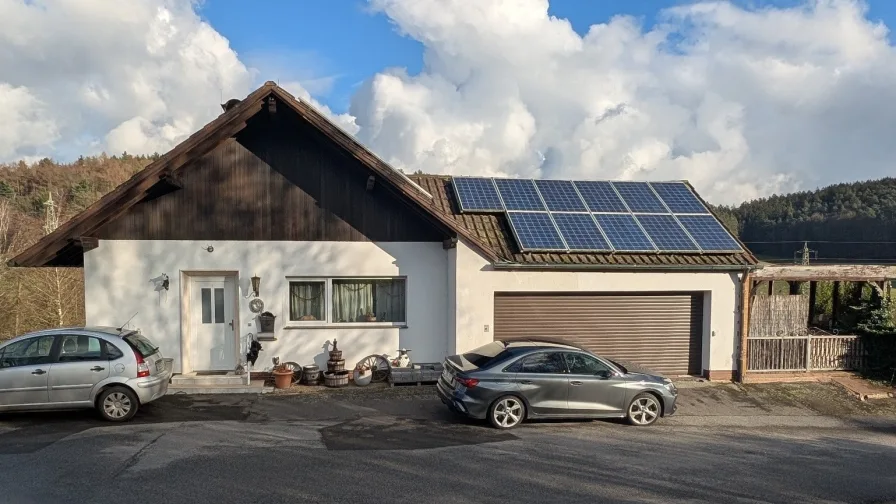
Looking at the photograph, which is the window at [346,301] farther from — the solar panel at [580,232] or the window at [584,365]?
the window at [584,365]

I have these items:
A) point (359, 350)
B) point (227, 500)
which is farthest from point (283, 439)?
point (359, 350)

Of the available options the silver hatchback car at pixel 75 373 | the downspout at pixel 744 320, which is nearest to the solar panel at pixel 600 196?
the downspout at pixel 744 320

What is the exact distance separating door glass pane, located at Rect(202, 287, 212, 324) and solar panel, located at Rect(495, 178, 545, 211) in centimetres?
717

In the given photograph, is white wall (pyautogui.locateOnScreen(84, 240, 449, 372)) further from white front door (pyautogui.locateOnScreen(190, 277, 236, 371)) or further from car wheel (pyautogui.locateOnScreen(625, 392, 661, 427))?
car wheel (pyautogui.locateOnScreen(625, 392, 661, 427))

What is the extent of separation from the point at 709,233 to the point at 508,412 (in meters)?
7.69

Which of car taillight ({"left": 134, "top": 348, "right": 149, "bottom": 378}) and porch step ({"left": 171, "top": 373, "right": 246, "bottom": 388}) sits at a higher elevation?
car taillight ({"left": 134, "top": 348, "right": 149, "bottom": 378})

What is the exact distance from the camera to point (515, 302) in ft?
41.8

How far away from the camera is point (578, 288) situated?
12570 millimetres

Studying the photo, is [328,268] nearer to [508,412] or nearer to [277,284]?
[277,284]

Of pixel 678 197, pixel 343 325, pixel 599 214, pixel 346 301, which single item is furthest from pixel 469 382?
pixel 678 197

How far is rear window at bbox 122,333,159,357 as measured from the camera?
30.1ft

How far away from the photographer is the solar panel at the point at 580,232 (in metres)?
12.7

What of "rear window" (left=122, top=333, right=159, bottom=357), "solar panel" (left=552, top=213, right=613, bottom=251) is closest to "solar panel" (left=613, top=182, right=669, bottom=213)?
"solar panel" (left=552, top=213, right=613, bottom=251)

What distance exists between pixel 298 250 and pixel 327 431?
4670 mm
